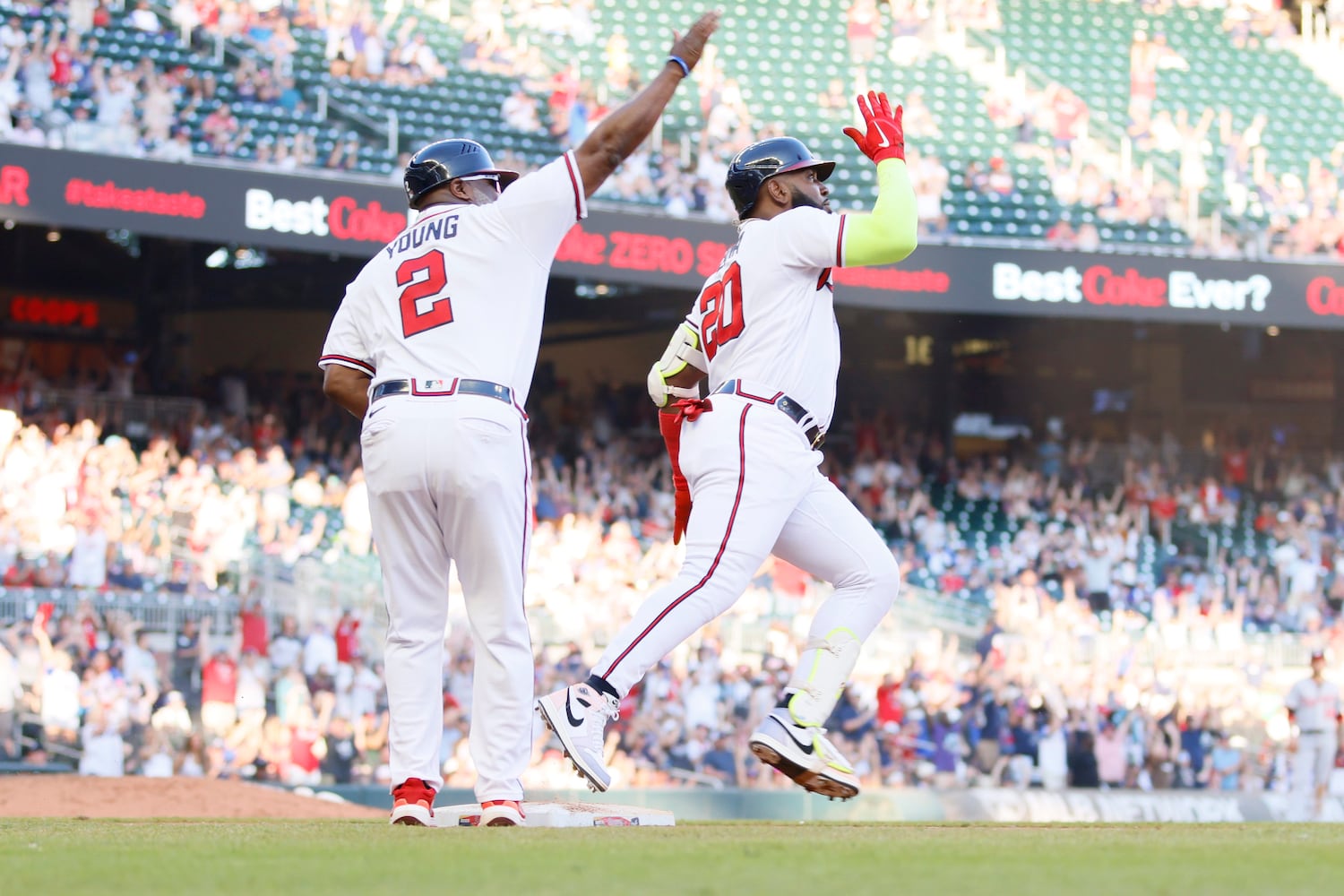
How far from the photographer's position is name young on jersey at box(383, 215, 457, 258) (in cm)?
516

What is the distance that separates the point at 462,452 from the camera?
4.86 metres

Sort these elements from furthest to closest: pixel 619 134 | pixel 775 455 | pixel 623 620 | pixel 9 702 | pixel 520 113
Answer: pixel 520 113
pixel 623 620
pixel 9 702
pixel 775 455
pixel 619 134

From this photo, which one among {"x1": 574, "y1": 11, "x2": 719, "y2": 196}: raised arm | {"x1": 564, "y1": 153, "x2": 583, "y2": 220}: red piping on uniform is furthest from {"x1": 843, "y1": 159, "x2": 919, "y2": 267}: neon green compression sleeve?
{"x1": 564, "y1": 153, "x2": 583, "y2": 220}: red piping on uniform

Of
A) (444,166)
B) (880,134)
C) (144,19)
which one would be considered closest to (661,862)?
(444,166)

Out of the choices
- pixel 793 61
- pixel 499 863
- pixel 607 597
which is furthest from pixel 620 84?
pixel 499 863

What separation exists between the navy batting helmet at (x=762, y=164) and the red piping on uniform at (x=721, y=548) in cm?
85

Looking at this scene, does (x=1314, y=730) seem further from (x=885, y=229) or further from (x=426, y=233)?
(x=426, y=233)

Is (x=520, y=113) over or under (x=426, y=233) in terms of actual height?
over

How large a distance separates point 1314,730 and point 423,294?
38.5ft

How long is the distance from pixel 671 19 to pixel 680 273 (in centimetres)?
554

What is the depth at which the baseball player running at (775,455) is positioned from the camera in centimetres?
519

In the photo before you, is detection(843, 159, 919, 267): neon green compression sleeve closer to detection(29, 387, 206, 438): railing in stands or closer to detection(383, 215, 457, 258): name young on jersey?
detection(383, 215, 457, 258): name young on jersey

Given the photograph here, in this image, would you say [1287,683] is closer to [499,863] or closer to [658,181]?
[658,181]

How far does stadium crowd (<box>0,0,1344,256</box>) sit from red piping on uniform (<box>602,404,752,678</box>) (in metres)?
11.3
